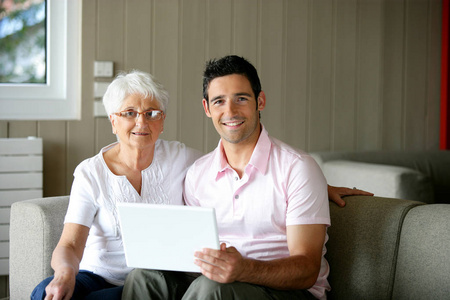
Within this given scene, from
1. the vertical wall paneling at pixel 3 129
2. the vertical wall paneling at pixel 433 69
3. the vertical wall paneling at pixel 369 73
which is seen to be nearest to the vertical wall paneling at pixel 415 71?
the vertical wall paneling at pixel 433 69

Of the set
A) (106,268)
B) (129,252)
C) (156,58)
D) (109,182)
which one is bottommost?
(106,268)

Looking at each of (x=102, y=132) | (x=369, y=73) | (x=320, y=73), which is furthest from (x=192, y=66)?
(x=369, y=73)

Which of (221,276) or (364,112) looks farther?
(364,112)

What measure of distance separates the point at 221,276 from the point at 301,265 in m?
0.24

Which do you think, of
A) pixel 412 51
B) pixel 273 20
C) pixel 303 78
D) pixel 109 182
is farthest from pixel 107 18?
pixel 412 51

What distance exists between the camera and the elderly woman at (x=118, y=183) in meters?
1.83

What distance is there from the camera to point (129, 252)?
1.57 metres

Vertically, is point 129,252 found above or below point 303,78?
below

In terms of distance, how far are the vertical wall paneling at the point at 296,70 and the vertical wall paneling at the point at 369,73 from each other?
398 mm

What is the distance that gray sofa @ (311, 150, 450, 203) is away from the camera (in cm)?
283

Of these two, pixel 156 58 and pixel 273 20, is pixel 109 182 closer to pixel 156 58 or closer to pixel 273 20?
pixel 156 58

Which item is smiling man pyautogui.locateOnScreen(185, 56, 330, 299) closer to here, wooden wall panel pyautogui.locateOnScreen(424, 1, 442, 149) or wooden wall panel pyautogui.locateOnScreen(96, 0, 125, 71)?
wooden wall panel pyautogui.locateOnScreen(96, 0, 125, 71)

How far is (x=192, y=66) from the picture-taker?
3.37m

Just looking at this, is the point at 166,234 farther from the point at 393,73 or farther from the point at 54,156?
the point at 393,73
